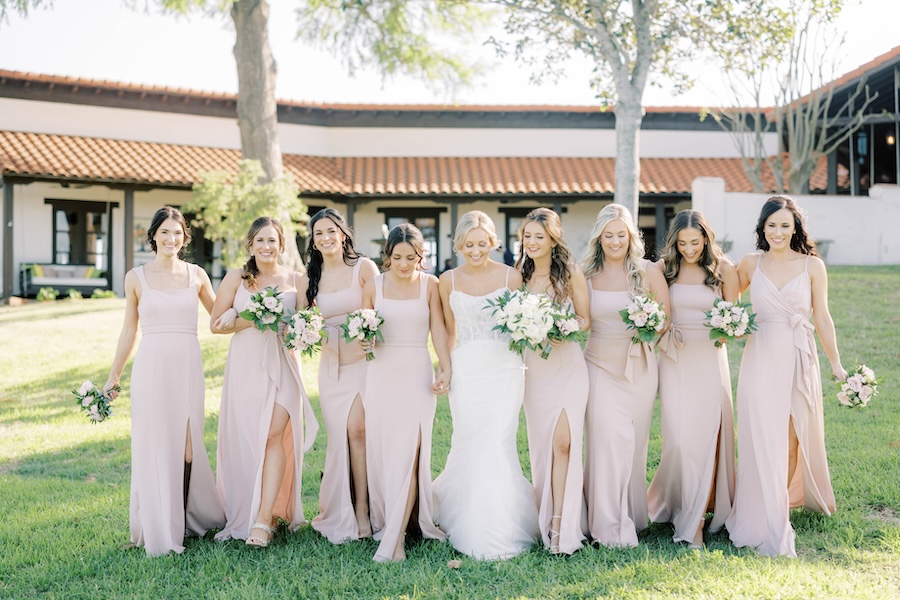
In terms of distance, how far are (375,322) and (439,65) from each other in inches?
642

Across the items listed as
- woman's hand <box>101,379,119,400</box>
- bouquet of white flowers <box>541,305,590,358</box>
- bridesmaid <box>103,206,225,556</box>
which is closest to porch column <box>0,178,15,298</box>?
woman's hand <box>101,379,119,400</box>

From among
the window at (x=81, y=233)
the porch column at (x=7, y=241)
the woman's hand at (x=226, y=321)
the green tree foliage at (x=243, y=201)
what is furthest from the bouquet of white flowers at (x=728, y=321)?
the window at (x=81, y=233)

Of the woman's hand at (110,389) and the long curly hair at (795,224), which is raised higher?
the long curly hair at (795,224)

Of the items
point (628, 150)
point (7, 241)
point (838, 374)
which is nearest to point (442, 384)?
point (838, 374)

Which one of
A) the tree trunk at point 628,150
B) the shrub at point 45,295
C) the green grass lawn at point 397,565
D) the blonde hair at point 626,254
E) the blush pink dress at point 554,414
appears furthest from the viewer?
the shrub at point 45,295

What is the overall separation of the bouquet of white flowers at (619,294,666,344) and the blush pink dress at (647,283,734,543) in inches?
22.3

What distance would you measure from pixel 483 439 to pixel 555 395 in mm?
571

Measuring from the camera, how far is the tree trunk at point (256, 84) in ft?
56.0

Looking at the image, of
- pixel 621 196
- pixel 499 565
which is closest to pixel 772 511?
pixel 499 565

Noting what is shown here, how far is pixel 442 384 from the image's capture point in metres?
5.87

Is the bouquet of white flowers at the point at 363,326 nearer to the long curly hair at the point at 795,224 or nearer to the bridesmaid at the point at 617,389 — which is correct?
the bridesmaid at the point at 617,389

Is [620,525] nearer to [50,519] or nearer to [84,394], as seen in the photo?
[84,394]

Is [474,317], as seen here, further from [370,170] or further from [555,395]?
[370,170]

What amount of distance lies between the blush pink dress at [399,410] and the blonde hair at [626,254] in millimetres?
1202
